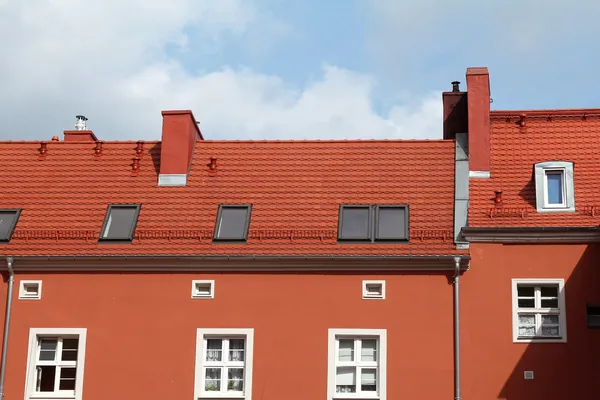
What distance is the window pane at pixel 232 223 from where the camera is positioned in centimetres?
2255

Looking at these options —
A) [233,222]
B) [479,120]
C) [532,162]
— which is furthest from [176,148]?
[532,162]

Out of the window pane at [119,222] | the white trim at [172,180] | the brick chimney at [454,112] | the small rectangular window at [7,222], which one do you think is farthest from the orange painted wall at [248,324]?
the brick chimney at [454,112]

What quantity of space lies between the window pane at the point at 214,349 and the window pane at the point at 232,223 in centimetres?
242

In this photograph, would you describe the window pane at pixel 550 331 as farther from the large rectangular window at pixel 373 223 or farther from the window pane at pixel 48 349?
the window pane at pixel 48 349

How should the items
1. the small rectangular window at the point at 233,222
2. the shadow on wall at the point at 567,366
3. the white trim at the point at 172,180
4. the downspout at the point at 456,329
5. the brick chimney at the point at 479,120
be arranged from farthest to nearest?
the white trim at the point at 172,180, the brick chimney at the point at 479,120, the small rectangular window at the point at 233,222, the downspout at the point at 456,329, the shadow on wall at the point at 567,366

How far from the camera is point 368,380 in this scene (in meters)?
21.1

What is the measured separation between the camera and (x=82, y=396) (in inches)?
842

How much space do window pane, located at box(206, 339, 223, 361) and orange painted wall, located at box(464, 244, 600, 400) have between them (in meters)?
5.29

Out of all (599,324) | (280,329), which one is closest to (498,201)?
(599,324)

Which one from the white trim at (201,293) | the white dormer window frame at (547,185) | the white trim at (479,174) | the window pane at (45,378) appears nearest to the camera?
the window pane at (45,378)

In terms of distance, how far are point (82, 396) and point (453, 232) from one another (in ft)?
29.3

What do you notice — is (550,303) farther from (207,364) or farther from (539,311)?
(207,364)

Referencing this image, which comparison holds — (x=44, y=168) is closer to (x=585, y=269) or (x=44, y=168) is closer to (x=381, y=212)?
(x=381, y=212)

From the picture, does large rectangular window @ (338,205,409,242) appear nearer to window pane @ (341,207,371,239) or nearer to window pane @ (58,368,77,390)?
window pane @ (341,207,371,239)
